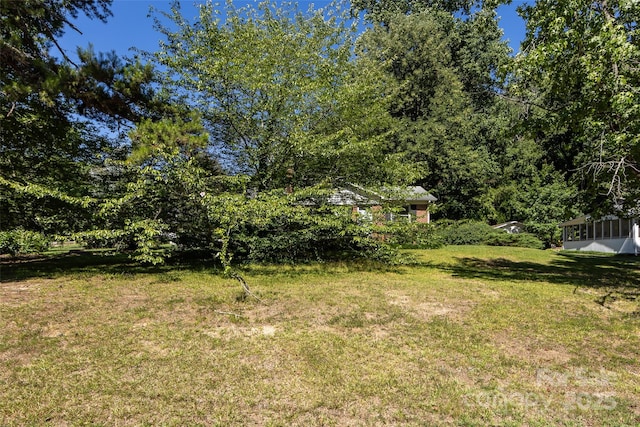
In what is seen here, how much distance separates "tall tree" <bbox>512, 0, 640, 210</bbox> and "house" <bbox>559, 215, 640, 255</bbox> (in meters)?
12.5

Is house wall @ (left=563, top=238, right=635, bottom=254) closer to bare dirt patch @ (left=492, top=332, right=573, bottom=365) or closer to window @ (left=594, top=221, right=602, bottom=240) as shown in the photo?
window @ (left=594, top=221, right=602, bottom=240)

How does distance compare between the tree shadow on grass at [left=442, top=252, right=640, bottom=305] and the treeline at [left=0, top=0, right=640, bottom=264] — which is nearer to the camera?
the treeline at [left=0, top=0, right=640, bottom=264]

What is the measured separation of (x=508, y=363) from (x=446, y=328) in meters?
1.18

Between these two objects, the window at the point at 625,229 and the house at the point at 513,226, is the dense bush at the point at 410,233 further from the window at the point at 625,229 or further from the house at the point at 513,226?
the house at the point at 513,226

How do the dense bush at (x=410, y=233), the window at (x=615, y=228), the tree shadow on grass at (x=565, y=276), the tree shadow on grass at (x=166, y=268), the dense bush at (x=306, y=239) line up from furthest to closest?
1. the window at (x=615, y=228)
2. the dense bush at (x=410, y=233)
3. the dense bush at (x=306, y=239)
4. the tree shadow on grass at (x=166, y=268)
5. the tree shadow on grass at (x=565, y=276)

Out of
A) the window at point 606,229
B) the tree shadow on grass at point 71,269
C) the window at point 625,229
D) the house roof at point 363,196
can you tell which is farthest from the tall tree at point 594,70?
the window at point 606,229

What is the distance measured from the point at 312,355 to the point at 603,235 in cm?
2614

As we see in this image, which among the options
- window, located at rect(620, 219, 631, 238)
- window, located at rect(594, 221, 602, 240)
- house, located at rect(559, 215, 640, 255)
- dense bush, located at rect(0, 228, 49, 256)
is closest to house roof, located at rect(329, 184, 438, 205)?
dense bush, located at rect(0, 228, 49, 256)

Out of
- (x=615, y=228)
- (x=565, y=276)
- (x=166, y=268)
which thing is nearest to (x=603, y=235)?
(x=615, y=228)

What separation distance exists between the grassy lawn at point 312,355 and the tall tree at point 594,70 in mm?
3000

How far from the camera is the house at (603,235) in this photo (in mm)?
21234

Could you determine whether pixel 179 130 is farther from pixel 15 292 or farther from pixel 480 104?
pixel 480 104

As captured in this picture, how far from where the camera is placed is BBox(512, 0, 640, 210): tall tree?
23.6 ft

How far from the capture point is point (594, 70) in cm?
757
